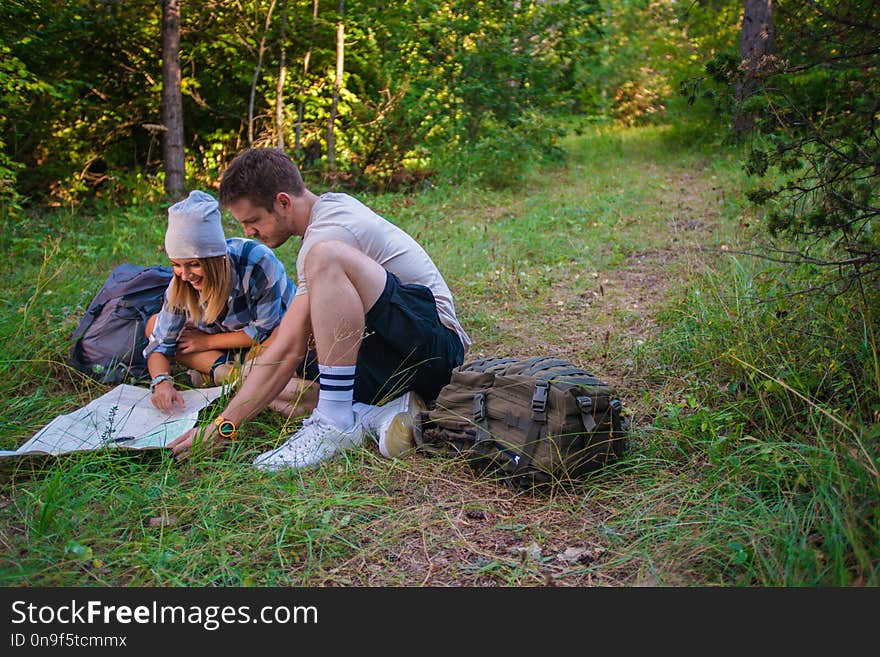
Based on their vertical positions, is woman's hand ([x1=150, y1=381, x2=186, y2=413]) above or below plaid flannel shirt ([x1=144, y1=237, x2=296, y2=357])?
below

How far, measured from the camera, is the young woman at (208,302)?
3.14 metres

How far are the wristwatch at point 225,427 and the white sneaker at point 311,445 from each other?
170 mm

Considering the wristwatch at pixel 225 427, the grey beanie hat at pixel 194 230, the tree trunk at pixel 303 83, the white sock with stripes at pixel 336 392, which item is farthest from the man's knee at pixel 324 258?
the tree trunk at pixel 303 83

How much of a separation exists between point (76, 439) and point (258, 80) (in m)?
7.33

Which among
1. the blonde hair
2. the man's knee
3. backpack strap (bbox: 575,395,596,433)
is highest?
the man's knee

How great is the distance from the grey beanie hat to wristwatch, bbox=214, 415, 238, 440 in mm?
726

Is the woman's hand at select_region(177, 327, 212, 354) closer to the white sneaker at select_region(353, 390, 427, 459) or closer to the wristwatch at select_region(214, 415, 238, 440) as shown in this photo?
the wristwatch at select_region(214, 415, 238, 440)

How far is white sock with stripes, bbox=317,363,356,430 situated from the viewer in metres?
2.90

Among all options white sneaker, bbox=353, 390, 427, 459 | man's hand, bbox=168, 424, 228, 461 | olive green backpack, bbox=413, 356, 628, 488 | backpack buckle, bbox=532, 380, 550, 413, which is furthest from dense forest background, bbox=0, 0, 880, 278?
backpack buckle, bbox=532, 380, 550, 413

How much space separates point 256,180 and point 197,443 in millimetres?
1051

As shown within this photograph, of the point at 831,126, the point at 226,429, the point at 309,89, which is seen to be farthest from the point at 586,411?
the point at 309,89

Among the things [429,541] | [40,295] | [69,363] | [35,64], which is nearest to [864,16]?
[429,541]

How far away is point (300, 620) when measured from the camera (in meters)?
1.96

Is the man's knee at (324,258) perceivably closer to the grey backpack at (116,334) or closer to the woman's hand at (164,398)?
the woman's hand at (164,398)
